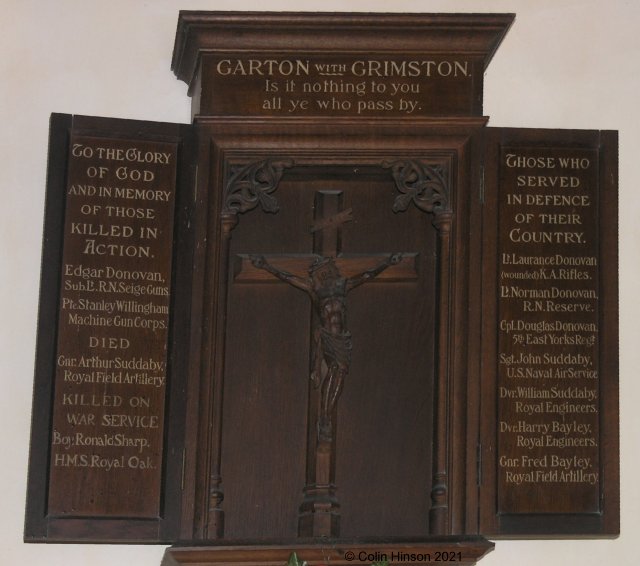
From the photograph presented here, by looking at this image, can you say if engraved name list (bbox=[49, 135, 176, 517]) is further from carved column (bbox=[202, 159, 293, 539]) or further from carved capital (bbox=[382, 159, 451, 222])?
carved capital (bbox=[382, 159, 451, 222])

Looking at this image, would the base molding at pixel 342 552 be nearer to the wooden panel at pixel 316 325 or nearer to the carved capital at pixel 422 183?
the wooden panel at pixel 316 325

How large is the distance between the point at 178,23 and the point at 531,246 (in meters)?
1.41

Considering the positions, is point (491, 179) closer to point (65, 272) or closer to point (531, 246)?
point (531, 246)

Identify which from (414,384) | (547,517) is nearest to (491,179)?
(414,384)

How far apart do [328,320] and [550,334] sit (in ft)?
2.43

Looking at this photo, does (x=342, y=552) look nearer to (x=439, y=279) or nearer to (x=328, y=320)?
(x=328, y=320)

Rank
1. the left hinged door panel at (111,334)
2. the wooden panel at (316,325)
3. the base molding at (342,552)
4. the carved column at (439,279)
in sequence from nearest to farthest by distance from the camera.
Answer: the base molding at (342,552)
the left hinged door panel at (111,334)
the carved column at (439,279)
the wooden panel at (316,325)

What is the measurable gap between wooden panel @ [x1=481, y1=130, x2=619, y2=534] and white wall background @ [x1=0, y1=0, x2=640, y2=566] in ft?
0.59

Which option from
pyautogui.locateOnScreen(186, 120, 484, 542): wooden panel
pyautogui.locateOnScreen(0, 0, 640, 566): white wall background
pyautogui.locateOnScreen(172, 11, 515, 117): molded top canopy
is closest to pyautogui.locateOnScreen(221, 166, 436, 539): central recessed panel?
pyautogui.locateOnScreen(186, 120, 484, 542): wooden panel

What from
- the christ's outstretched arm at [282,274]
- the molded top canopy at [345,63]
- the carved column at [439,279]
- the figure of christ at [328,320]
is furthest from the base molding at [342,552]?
the molded top canopy at [345,63]

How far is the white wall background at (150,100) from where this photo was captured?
18.2 ft

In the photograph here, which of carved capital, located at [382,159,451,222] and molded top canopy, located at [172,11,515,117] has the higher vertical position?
molded top canopy, located at [172,11,515,117]

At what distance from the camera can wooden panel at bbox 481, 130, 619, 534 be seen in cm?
546

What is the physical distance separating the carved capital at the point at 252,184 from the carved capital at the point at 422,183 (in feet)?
1.21
